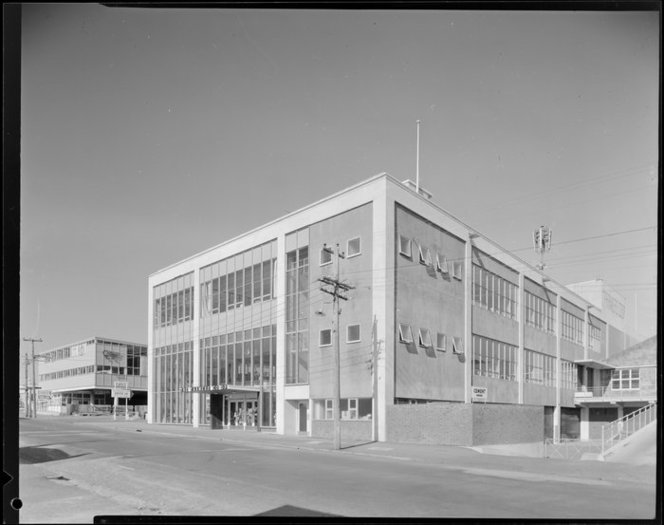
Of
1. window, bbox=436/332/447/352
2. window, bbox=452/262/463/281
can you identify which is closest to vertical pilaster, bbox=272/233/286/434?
window, bbox=436/332/447/352

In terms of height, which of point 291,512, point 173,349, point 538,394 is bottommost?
point 538,394

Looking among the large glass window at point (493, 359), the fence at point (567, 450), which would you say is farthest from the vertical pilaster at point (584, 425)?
the fence at point (567, 450)

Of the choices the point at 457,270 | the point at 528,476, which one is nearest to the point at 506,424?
the point at 457,270

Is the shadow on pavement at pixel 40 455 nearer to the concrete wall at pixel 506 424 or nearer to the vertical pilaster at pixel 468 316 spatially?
the concrete wall at pixel 506 424

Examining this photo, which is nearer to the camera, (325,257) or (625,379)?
(325,257)

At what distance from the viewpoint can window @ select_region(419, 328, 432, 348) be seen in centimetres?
3197

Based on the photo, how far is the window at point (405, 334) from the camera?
3019 cm

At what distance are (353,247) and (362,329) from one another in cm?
420

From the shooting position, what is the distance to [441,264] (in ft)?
113

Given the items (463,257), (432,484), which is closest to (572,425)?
(463,257)

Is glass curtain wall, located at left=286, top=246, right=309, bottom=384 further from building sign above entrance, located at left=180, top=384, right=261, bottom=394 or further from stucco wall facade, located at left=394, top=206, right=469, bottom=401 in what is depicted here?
stucco wall facade, located at left=394, top=206, right=469, bottom=401

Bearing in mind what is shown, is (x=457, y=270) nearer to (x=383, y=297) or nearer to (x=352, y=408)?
(x=383, y=297)

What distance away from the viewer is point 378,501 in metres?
10.9

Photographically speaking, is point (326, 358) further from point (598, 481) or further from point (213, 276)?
point (598, 481)
